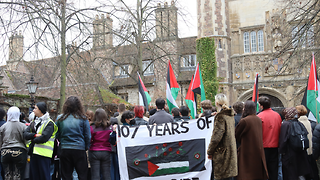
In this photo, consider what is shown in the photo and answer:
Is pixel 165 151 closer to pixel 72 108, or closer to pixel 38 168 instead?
pixel 72 108

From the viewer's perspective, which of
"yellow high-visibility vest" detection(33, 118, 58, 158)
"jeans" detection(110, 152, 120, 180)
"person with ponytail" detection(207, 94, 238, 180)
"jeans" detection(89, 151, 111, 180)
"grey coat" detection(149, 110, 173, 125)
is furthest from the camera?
"jeans" detection(110, 152, 120, 180)

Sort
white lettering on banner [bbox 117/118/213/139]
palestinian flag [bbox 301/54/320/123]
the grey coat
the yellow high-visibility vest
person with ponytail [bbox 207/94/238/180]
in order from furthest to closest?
palestinian flag [bbox 301/54/320/123], the grey coat, white lettering on banner [bbox 117/118/213/139], the yellow high-visibility vest, person with ponytail [bbox 207/94/238/180]

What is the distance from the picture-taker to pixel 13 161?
18.6ft

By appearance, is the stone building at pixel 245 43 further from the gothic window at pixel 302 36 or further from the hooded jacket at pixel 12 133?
the hooded jacket at pixel 12 133

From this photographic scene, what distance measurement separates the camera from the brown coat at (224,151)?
480 centimetres

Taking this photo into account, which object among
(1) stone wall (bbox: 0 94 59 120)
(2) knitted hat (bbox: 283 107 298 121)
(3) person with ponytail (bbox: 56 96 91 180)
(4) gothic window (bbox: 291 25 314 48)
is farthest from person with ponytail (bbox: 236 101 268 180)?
(1) stone wall (bbox: 0 94 59 120)

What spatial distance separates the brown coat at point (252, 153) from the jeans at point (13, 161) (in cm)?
386

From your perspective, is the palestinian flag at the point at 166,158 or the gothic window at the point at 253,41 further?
the gothic window at the point at 253,41

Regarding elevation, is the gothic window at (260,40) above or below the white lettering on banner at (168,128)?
above

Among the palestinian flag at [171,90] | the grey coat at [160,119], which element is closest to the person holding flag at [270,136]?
the grey coat at [160,119]

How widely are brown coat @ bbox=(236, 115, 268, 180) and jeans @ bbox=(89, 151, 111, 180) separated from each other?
230 cm

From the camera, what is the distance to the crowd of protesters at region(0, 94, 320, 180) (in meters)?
4.89

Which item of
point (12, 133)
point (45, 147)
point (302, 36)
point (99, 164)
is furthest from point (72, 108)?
point (302, 36)

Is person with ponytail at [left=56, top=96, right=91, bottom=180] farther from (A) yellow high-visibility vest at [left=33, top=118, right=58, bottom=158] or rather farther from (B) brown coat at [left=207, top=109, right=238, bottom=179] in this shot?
(B) brown coat at [left=207, top=109, right=238, bottom=179]
